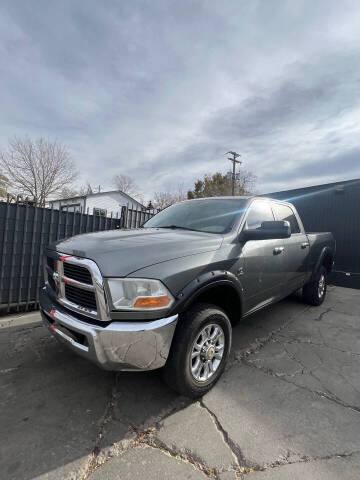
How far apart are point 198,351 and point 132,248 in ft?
3.49

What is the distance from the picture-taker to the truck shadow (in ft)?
5.44

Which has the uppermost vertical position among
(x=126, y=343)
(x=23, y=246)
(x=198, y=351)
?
(x=23, y=246)

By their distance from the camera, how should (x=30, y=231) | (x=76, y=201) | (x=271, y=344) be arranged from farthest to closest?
(x=76, y=201) < (x=30, y=231) < (x=271, y=344)

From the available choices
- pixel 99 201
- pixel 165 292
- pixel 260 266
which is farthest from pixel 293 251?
pixel 99 201

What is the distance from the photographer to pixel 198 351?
2.20m

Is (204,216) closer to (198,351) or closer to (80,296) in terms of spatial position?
(198,351)

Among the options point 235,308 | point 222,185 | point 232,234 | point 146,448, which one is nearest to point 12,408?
point 146,448

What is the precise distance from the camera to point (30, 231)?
14.8 feet

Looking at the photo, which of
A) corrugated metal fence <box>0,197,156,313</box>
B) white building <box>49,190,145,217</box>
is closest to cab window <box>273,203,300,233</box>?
corrugated metal fence <box>0,197,156,313</box>

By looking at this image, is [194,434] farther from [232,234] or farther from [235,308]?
[232,234]

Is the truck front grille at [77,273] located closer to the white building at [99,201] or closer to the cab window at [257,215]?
the cab window at [257,215]

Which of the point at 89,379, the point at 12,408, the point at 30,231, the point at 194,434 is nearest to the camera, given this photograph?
the point at 194,434

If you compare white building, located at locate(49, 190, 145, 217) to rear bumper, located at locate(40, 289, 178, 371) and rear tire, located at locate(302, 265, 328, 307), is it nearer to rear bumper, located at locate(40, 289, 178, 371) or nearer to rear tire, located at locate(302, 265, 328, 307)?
rear tire, located at locate(302, 265, 328, 307)

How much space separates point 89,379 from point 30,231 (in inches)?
121
